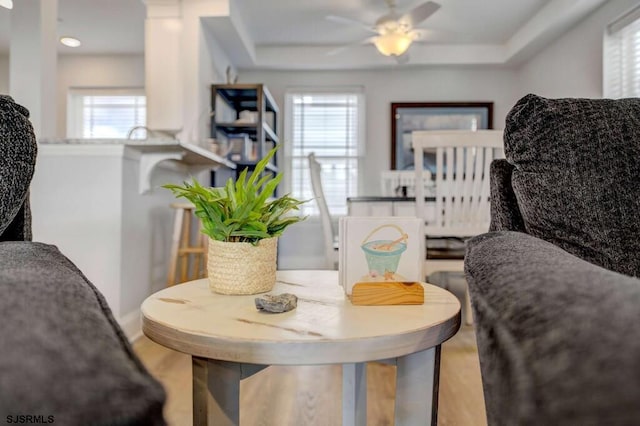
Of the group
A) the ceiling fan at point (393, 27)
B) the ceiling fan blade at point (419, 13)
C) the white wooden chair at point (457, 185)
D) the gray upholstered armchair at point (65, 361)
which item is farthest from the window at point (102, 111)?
the gray upholstered armchair at point (65, 361)

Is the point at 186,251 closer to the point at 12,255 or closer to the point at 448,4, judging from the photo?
the point at 12,255

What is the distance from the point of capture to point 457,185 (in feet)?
8.04

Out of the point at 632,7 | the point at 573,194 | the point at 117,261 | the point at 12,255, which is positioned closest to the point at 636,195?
the point at 573,194

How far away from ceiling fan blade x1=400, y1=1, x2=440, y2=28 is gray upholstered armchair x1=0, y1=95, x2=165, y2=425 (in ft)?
11.0

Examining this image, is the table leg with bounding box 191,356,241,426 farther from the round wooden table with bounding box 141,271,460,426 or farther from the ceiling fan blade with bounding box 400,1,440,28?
the ceiling fan blade with bounding box 400,1,440,28

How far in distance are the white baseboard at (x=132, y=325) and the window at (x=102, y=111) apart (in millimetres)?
3635

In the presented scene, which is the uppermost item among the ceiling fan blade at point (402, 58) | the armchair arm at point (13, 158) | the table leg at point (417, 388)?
the ceiling fan blade at point (402, 58)

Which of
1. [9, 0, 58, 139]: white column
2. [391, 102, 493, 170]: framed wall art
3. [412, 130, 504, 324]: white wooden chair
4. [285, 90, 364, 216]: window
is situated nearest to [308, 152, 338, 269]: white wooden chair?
[412, 130, 504, 324]: white wooden chair

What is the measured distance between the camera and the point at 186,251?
266cm

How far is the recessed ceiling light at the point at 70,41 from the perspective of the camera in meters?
4.82

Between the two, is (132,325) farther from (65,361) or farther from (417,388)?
(65,361)

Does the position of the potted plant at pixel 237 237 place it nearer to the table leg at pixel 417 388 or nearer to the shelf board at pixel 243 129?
the table leg at pixel 417 388

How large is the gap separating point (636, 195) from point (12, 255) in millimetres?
1091

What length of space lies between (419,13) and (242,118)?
1.91 m
